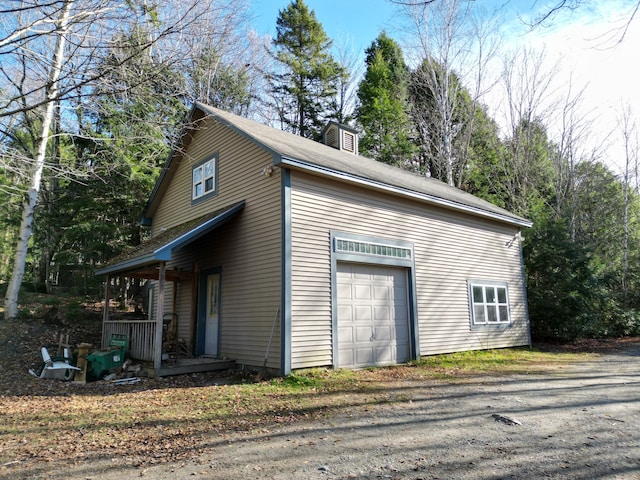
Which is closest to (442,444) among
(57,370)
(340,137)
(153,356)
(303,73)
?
(153,356)

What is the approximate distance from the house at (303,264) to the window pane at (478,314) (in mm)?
44

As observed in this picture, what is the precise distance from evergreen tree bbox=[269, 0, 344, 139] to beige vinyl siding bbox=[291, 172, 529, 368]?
16566 mm

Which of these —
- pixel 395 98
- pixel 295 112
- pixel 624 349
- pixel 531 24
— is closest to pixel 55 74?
pixel 531 24

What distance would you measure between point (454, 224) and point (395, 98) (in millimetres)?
17037

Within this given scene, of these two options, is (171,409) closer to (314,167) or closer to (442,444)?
(442,444)

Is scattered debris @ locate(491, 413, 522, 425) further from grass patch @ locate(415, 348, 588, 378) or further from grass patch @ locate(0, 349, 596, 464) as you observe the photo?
grass patch @ locate(415, 348, 588, 378)

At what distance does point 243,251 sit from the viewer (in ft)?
31.1

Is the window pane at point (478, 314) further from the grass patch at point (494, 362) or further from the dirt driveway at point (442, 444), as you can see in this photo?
the dirt driveway at point (442, 444)

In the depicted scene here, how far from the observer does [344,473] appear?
12.2ft

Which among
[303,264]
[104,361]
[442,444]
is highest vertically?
[303,264]

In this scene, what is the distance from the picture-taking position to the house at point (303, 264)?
27.7ft

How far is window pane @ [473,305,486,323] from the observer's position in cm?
1241

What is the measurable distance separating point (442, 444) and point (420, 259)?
22.9 feet

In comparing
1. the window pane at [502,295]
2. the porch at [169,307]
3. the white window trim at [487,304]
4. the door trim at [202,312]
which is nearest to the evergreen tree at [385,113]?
the window pane at [502,295]
